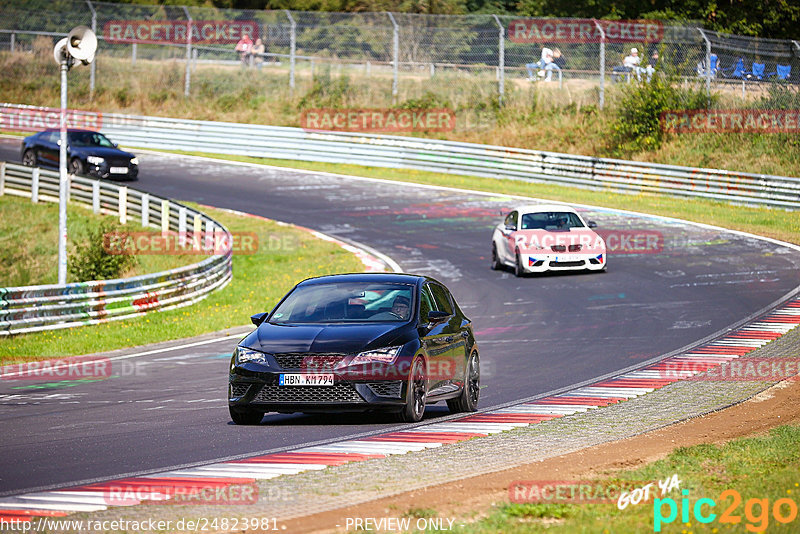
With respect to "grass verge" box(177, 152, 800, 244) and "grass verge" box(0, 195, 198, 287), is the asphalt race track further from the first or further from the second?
"grass verge" box(0, 195, 198, 287)

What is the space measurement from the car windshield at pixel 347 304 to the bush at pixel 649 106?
31363mm

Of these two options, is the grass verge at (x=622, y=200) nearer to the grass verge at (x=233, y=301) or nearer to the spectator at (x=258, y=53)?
the spectator at (x=258, y=53)

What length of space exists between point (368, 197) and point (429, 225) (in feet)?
17.0

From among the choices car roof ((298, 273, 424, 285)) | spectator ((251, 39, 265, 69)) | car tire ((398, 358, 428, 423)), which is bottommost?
car tire ((398, 358, 428, 423))

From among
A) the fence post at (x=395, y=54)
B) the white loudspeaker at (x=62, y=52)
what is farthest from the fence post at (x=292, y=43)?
the white loudspeaker at (x=62, y=52)

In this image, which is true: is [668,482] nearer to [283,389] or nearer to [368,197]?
[283,389]

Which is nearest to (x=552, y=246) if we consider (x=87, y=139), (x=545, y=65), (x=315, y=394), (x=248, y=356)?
(x=248, y=356)

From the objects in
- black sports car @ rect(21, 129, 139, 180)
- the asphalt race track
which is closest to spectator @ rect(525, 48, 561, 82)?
the asphalt race track

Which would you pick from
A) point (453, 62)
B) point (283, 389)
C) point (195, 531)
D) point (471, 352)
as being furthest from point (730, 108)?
point (195, 531)

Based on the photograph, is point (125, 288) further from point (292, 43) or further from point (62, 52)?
point (292, 43)

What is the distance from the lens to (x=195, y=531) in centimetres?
655

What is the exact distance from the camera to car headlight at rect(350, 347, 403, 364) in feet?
34.7

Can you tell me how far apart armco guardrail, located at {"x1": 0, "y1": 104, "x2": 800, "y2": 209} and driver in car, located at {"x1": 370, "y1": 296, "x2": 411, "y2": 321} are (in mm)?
25028

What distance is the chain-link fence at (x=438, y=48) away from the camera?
128 ft
